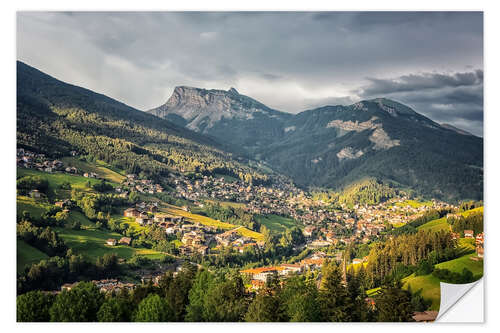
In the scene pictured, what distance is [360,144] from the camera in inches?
3967

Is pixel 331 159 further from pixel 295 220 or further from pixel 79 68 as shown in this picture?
pixel 79 68

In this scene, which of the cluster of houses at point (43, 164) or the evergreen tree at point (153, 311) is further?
the cluster of houses at point (43, 164)

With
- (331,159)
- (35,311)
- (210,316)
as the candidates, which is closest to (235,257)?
(210,316)

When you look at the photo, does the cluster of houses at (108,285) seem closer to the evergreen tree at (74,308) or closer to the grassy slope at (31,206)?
the evergreen tree at (74,308)

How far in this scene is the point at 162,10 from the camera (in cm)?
1229

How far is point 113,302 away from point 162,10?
32.2ft

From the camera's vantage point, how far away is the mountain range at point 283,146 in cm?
3709

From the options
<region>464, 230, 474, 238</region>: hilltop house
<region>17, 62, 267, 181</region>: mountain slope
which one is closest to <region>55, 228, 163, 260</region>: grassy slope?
<region>17, 62, 267, 181</region>: mountain slope

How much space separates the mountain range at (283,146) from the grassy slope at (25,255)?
17.8 ft

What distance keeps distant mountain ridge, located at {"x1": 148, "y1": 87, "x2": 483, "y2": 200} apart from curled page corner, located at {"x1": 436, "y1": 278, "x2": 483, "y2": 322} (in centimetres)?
915

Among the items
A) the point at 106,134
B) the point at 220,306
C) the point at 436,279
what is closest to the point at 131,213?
the point at 220,306

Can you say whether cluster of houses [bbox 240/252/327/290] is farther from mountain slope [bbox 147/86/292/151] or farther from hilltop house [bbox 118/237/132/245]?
mountain slope [bbox 147/86/292/151]
